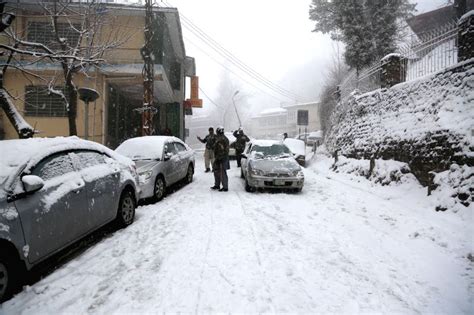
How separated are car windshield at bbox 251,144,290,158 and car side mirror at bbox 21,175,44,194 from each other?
6848 mm

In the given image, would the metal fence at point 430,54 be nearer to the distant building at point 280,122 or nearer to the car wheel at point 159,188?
the car wheel at point 159,188

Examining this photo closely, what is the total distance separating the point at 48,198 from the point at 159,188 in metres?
4.23

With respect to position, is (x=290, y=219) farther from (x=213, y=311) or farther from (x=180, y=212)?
(x=213, y=311)

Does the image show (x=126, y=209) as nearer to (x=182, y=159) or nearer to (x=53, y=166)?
(x=53, y=166)

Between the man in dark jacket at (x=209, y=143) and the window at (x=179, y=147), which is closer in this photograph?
the window at (x=179, y=147)

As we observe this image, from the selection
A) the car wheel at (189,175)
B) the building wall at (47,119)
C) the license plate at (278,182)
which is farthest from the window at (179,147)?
the building wall at (47,119)

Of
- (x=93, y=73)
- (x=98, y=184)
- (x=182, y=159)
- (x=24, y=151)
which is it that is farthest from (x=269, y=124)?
(x=24, y=151)

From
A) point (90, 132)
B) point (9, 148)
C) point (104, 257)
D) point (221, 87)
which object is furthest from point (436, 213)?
point (221, 87)

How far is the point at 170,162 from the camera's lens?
8.94m

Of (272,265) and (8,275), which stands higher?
(8,275)

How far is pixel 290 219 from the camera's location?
19.9 feet

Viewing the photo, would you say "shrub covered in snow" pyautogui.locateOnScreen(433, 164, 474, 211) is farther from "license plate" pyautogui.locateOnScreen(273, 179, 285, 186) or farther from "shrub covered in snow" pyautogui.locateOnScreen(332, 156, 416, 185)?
"license plate" pyautogui.locateOnScreen(273, 179, 285, 186)

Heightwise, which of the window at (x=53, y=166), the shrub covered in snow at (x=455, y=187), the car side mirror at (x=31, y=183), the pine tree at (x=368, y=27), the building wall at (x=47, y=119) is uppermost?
the pine tree at (x=368, y=27)

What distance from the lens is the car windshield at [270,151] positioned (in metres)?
9.85
